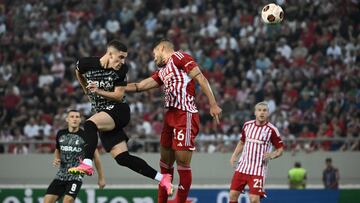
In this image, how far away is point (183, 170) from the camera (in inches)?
503

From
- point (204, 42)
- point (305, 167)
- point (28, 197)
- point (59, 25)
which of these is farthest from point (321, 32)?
point (28, 197)

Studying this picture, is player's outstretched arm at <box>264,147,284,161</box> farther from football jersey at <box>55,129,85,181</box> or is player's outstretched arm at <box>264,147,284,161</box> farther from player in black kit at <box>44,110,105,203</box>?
football jersey at <box>55,129,85,181</box>

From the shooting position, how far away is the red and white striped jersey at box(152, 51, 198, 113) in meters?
12.6

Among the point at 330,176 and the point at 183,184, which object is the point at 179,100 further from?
the point at 330,176

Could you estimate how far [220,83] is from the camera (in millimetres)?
24375

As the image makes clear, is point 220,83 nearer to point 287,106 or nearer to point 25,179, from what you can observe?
point 287,106

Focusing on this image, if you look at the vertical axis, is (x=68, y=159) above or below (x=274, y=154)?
below

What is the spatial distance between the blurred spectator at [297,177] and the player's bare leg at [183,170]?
8739 millimetres

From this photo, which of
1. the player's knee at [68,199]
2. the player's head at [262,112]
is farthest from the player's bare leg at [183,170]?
the player's head at [262,112]

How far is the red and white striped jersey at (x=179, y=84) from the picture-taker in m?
12.6

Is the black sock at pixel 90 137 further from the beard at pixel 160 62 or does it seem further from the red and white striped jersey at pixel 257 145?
the red and white striped jersey at pixel 257 145

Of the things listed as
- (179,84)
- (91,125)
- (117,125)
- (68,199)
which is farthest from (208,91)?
A: (68,199)

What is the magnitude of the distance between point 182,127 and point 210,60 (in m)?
12.6

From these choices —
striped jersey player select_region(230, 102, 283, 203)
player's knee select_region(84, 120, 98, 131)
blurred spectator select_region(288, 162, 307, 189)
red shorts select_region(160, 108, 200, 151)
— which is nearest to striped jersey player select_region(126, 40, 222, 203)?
red shorts select_region(160, 108, 200, 151)
